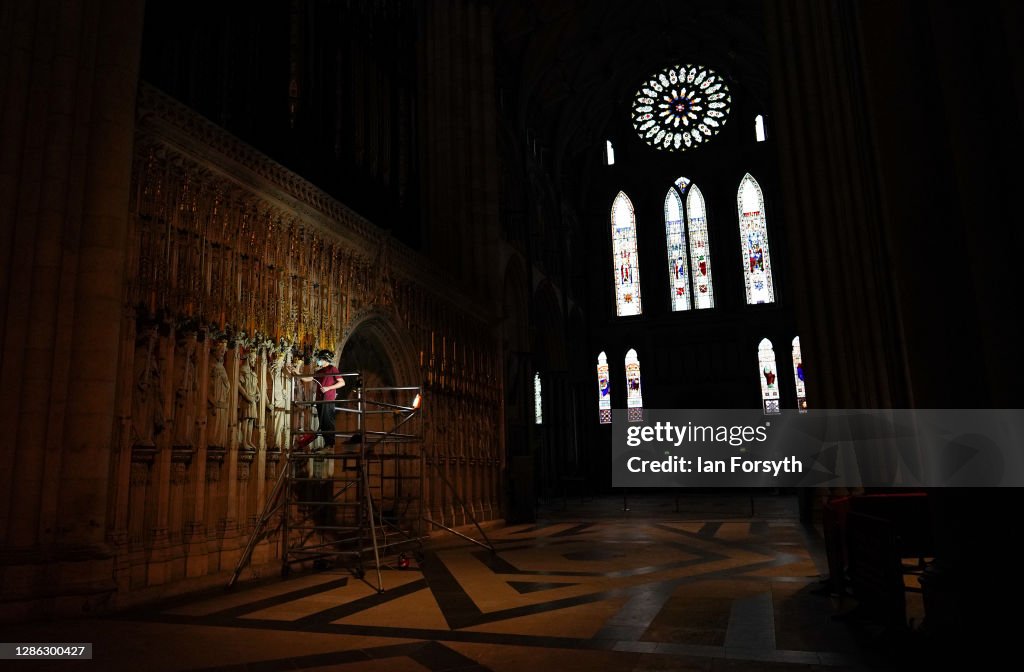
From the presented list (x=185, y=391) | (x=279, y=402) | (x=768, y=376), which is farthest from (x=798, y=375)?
(x=185, y=391)

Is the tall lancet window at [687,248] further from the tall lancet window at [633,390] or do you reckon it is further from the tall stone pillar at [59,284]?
the tall stone pillar at [59,284]

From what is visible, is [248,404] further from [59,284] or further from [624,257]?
[624,257]

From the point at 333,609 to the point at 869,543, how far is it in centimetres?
358

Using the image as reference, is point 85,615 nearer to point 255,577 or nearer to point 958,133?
point 255,577

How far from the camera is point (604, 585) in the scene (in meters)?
5.96

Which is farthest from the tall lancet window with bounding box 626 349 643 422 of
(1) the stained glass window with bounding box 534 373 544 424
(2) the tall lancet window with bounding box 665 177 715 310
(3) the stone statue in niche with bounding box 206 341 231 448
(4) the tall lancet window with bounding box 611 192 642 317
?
(3) the stone statue in niche with bounding box 206 341 231 448

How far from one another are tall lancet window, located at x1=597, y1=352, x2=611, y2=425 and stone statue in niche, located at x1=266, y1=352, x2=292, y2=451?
69.2 feet

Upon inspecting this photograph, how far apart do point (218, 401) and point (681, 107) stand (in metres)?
25.8

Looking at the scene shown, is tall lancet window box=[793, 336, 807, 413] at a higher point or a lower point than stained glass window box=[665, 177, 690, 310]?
lower

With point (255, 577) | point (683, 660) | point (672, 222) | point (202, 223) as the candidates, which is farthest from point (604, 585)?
point (672, 222)

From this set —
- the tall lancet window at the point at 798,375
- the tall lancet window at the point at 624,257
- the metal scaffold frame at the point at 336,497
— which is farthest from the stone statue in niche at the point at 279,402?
the tall lancet window at the point at 624,257

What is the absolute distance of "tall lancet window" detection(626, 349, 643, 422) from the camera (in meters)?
27.6

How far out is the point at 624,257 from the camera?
29297mm

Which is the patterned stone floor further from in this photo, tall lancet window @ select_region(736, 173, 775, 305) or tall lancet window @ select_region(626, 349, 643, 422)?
tall lancet window @ select_region(736, 173, 775, 305)
